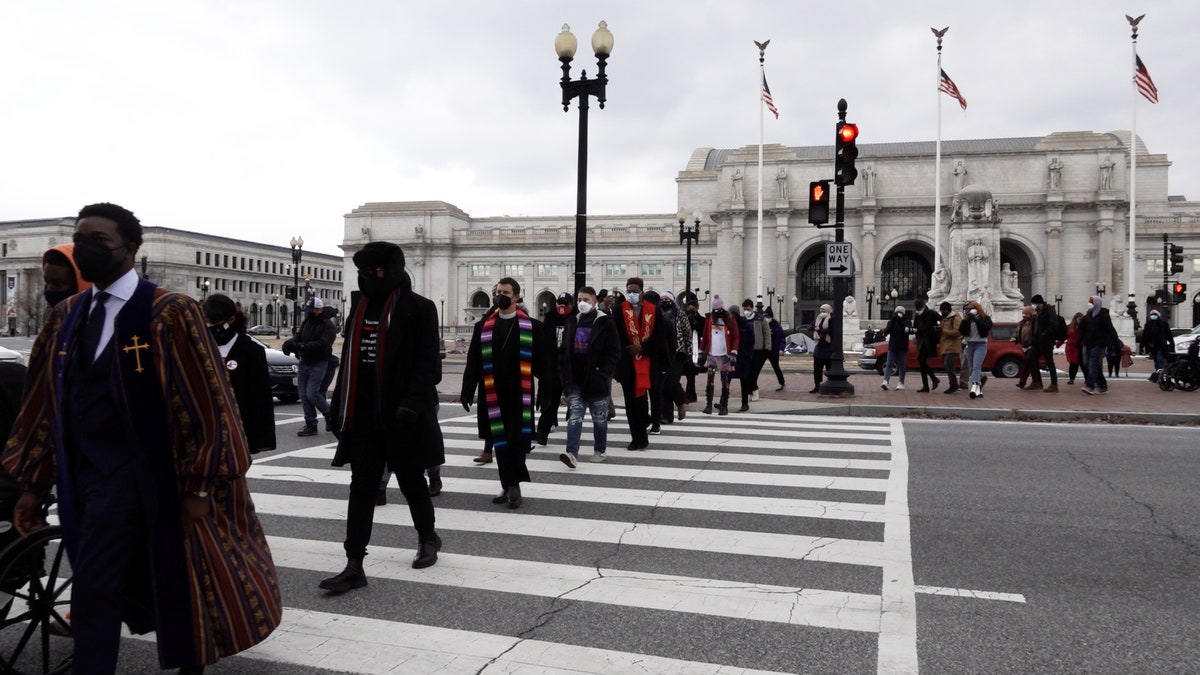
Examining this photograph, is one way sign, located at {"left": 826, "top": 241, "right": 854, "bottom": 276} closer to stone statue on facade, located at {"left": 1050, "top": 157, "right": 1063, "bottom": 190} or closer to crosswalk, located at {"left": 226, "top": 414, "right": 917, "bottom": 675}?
crosswalk, located at {"left": 226, "top": 414, "right": 917, "bottom": 675}

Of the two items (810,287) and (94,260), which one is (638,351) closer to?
(94,260)

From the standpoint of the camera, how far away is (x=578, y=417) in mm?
8562

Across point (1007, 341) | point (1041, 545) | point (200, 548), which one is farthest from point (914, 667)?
point (1007, 341)

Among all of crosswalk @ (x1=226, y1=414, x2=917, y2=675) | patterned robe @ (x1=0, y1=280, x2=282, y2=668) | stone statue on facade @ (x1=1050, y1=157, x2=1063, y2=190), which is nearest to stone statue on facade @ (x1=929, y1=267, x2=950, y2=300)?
crosswalk @ (x1=226, y1=414, x2=917, y2=675)

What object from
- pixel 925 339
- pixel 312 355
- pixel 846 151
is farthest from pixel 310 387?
pixel 925 339

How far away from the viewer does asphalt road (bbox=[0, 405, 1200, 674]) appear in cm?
376

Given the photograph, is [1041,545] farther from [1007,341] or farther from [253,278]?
[253,278]

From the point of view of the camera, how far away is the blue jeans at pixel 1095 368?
624 inches

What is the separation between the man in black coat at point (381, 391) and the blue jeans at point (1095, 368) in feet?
50.4

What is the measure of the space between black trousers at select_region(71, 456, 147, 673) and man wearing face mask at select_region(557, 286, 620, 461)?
5.70 metres

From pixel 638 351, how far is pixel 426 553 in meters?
4.87

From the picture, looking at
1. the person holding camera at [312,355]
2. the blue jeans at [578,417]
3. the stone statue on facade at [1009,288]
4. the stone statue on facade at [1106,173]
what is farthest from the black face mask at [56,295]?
the stone statue on facade at [1106,173]

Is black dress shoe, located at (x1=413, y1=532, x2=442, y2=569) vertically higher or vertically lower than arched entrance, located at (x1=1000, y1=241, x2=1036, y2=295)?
lower

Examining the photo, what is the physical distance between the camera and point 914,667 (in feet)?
11.8
